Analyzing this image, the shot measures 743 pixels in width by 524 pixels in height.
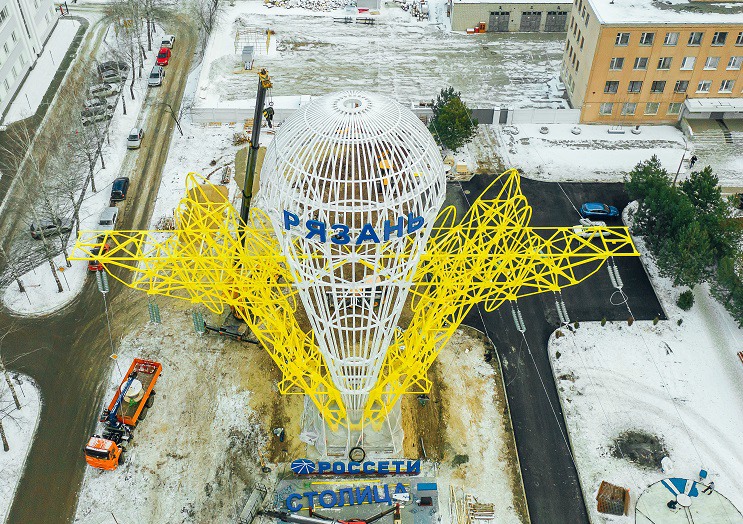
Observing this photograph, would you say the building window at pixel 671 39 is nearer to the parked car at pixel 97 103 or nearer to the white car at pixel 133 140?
the white car at pixel 133 140

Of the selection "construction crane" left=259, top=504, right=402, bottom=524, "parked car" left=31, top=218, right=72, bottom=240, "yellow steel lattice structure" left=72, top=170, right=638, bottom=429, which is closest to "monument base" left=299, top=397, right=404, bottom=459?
"yellow steel lattice structure" left=72, top=170, right=638, bottom=429

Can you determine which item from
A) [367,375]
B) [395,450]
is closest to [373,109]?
[367,375]

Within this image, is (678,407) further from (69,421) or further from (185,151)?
(185,151)

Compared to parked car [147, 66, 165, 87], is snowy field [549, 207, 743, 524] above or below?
below

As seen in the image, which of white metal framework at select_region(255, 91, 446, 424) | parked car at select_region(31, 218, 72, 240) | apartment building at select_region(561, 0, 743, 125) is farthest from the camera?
apartment building at select_region(561, 0, 743, 125)

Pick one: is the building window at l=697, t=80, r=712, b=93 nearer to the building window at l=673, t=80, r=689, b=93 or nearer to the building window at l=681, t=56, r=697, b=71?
the building window at l=673, t=80, r=689, b=93

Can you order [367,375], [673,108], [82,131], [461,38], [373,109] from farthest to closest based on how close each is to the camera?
[461,38] < [673,108] < [82,131] < [367,375] < [373,109]
